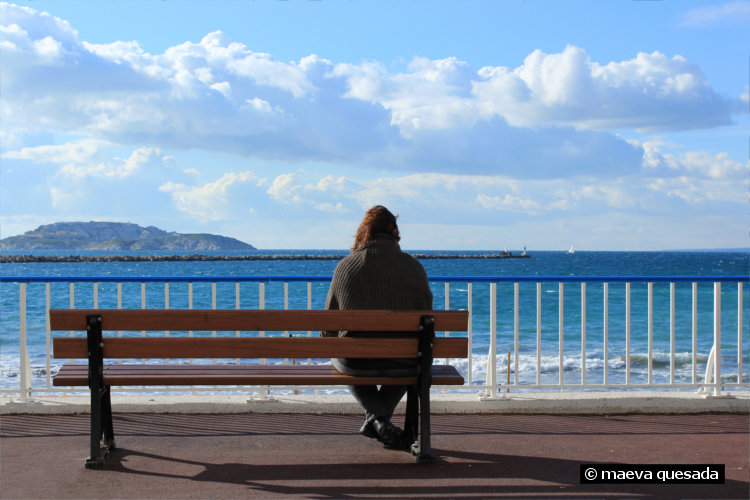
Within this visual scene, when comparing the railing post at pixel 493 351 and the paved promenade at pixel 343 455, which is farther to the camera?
the railing post at pixel 493 351

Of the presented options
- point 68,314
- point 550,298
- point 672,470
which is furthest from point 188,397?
point 550,298

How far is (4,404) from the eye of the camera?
466cm

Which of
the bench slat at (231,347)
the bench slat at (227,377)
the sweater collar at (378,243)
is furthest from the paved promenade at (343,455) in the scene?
the sweater collar at (378,243)

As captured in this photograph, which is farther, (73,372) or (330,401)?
(330,401)

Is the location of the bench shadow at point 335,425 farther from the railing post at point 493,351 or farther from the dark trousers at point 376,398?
the dark trousers at point 376,398

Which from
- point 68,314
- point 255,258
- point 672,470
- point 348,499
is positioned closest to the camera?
point 348,499

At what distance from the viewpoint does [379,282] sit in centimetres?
358

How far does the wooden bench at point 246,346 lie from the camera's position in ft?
10.5

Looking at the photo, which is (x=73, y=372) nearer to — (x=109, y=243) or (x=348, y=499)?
(x=348, y=499)

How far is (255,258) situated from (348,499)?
119 m

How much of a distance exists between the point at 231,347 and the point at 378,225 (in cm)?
112

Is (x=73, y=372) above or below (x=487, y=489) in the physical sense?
above

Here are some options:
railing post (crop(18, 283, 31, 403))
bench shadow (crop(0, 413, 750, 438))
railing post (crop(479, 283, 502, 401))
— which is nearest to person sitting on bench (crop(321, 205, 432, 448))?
bench shadow (crop(0, 413, 750, 438))

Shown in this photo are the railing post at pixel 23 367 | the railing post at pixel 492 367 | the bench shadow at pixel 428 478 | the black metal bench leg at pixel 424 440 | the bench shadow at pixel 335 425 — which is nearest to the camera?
the bench shadow at pixel 428 478
